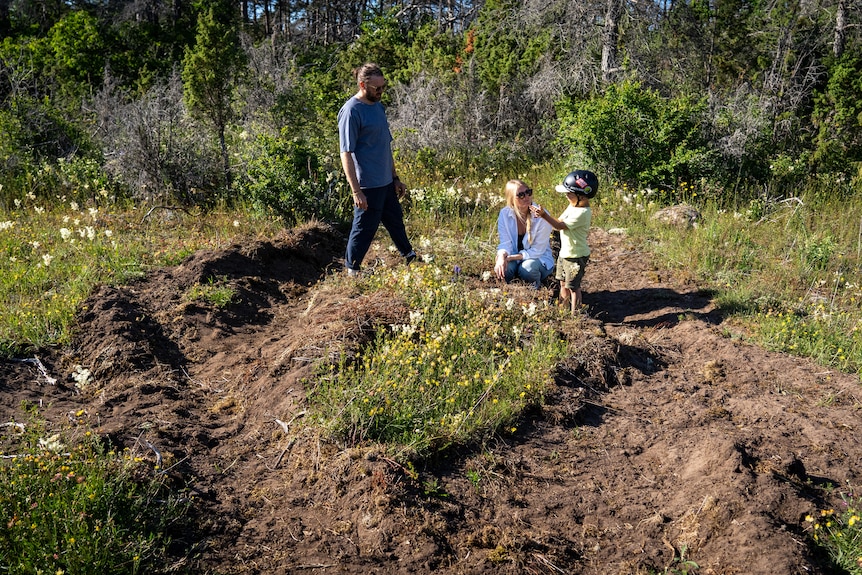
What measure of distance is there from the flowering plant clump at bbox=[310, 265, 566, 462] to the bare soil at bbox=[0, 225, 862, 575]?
0.45ft

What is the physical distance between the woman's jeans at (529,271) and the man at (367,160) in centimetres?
112

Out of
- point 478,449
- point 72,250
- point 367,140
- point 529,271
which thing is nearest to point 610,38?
point 529,271

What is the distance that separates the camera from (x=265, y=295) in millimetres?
6008

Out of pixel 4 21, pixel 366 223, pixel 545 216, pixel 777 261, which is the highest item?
pixel 4 21

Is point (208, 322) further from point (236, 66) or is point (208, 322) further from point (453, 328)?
point (236, 66)

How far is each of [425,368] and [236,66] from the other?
20.8 feet

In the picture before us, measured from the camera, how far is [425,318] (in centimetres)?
492

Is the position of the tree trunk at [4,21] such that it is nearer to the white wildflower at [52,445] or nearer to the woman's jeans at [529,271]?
the woman's jeans at [529,271]

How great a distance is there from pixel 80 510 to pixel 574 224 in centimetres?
385

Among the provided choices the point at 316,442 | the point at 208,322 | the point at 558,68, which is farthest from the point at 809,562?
the point at 558,68

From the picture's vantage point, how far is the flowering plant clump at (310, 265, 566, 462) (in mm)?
3781

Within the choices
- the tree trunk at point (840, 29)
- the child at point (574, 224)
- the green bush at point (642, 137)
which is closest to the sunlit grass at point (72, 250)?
the child at point (574, 224)

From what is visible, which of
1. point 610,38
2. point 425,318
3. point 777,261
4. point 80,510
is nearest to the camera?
point 80,510

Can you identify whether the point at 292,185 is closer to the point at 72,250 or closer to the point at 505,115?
the point at 72,250
